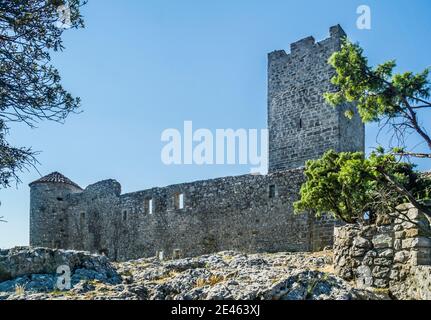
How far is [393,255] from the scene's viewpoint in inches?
328

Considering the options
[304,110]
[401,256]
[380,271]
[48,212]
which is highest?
[304,110]

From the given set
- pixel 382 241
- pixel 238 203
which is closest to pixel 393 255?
pixel 382 241

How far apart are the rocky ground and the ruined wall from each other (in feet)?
24.8

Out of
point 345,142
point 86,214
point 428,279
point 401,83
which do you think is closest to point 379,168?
point 401,83

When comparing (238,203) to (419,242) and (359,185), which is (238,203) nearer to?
(359,185)

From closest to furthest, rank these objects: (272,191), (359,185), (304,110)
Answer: (359,185) → (272,191) → (304,110)

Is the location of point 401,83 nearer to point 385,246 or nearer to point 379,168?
point 379,168

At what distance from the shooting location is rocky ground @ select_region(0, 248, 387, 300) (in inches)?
257

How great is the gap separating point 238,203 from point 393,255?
13570 millimetres

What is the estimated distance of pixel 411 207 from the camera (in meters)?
8.49

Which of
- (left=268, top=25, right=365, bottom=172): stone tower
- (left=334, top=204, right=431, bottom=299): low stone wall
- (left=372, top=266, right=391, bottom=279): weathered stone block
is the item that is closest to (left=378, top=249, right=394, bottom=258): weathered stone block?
(left=334, top=204, right=431, bottom=299): low stone wall

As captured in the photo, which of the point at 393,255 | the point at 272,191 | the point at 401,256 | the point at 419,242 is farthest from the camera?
the point at 272,191

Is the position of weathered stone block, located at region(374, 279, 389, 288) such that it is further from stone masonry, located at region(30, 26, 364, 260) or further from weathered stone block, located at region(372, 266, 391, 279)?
stone masonry, located at region(30, 26, 364, 260)
